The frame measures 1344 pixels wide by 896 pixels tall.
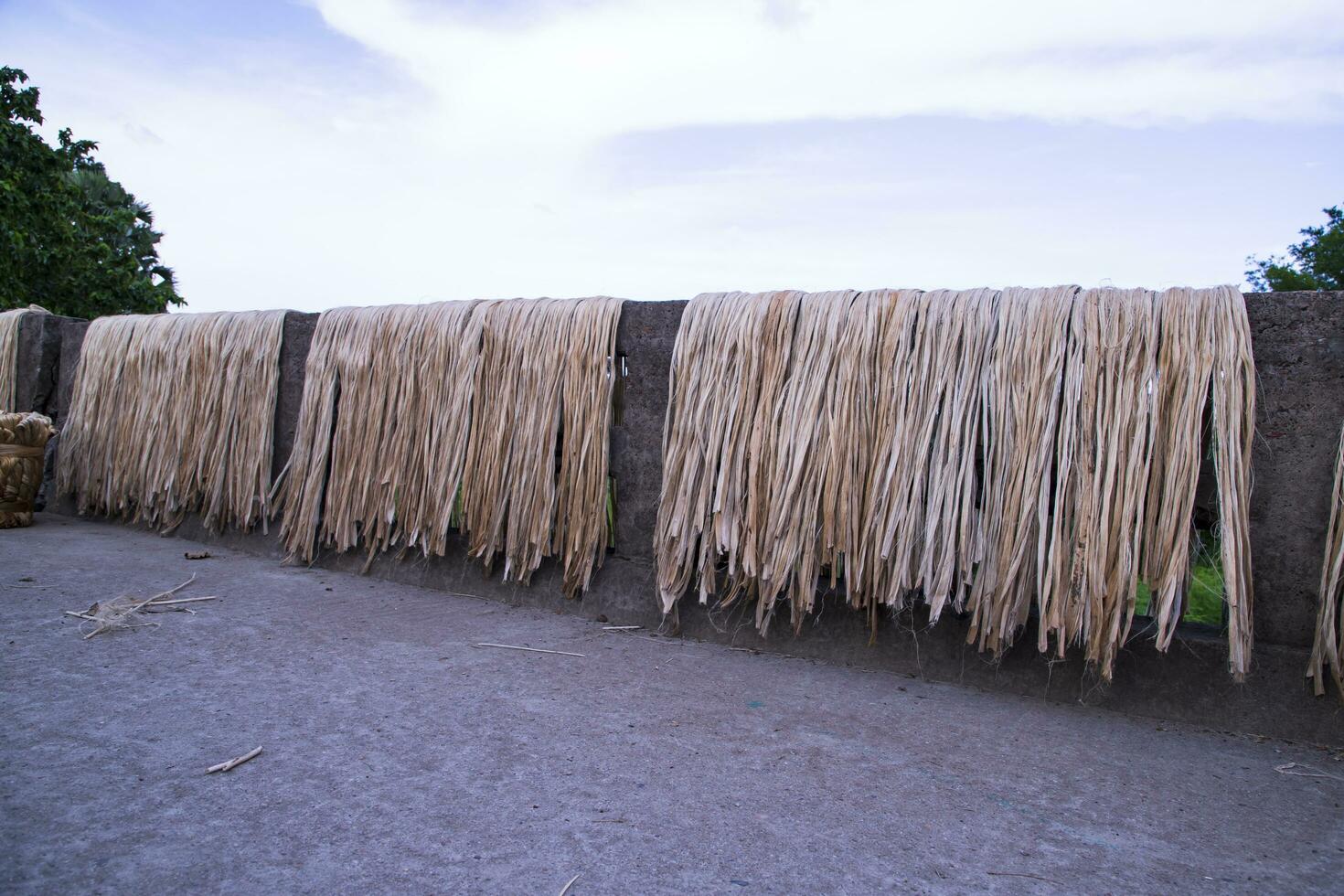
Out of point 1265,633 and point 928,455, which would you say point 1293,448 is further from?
point 928,455

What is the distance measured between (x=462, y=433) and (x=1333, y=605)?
9.31 feet

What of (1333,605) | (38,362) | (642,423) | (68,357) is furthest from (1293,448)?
(38,362)

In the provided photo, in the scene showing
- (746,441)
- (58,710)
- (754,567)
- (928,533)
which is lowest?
(58,710)

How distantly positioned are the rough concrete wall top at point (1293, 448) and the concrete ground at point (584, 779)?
0.39 m

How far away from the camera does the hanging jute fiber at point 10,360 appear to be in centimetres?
530

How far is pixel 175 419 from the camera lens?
4.47 m

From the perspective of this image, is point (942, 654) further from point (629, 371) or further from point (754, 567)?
point (629, 371)

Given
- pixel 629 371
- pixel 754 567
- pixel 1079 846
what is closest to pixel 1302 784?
pixel 1079 846

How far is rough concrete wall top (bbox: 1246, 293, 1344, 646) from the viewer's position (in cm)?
230

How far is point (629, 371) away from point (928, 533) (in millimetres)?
1297

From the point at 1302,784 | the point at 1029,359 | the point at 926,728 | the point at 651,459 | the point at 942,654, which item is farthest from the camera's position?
the point at 651,459

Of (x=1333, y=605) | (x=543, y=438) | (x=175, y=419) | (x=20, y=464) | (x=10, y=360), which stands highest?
(x=10, y=360)

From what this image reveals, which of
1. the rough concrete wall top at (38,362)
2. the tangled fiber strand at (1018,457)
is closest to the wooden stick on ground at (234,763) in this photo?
the tangled fiber strand at (1018,457)

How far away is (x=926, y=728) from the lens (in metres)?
2.22
